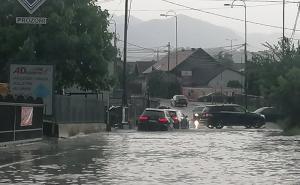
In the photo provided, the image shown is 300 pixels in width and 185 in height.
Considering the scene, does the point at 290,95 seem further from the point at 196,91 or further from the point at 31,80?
the point at 196,91

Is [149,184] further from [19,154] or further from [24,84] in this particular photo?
[24,84]

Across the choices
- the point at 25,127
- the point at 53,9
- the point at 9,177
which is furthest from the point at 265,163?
the point at 53,9

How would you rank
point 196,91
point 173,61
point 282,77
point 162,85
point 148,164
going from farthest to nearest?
point 173,61
point 196,91
point 162,85
point 282,77
point 148,164

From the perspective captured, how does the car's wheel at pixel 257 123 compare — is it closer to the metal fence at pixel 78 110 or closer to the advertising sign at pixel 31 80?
the metal fence at pixel 78 110

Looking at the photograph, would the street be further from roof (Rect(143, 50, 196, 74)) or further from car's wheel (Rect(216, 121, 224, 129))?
roof (Rect(143, 50, 196, 74))

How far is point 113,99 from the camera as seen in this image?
6216 cm

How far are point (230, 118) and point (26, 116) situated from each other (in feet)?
85.7

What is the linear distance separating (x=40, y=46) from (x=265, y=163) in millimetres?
18101

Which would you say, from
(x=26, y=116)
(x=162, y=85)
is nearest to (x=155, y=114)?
(x=26, y=116)

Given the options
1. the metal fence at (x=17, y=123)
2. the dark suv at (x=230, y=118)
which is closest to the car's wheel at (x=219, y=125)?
the dark suv at (x=230, y=118)

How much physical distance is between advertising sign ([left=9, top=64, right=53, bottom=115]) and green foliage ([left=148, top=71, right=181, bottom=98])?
83199mm

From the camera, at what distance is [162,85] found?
375 ft

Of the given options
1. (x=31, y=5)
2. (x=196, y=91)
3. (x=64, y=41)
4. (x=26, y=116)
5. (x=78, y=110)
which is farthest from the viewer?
(x=196, y=91)

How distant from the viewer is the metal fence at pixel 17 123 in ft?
70.8
